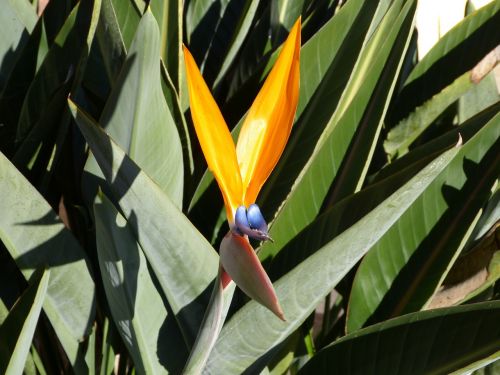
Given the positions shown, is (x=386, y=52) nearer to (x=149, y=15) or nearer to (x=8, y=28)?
(x=149, y=15)

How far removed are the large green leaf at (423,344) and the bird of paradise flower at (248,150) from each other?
25 centimetres

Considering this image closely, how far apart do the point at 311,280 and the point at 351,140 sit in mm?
298

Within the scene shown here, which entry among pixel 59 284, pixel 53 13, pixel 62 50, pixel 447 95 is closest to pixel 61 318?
pixel 59 284

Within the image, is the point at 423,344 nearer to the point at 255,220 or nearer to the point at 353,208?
the point at 353,208

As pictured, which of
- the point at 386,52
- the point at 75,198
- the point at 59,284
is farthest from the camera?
the point at 75,198

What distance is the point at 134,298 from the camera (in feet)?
2.41

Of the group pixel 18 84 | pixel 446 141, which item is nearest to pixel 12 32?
pixel 18 84

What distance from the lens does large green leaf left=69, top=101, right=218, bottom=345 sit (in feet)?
1.91

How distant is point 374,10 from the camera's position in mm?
817

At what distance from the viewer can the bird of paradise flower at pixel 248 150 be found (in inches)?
18.6

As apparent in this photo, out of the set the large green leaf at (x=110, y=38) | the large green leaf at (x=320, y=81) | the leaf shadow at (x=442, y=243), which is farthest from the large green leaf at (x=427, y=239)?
the large green leaf at (x=110, y=38)

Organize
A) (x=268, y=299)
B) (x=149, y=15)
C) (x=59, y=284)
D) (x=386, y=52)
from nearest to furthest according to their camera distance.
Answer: (x=268, y=299)
(x=149, y=15)
(x=59, y=284)
(x=386, y=52)

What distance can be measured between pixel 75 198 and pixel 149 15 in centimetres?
42

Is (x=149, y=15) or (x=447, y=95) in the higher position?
(x=149, y=15)
